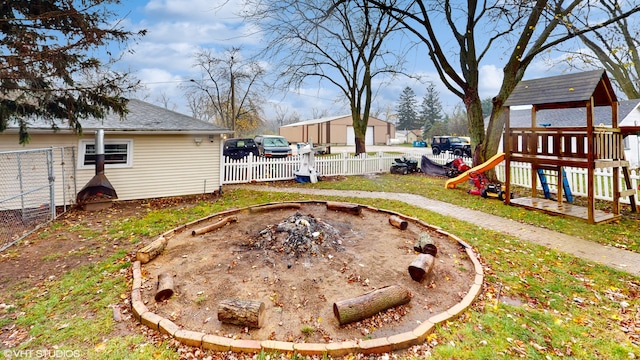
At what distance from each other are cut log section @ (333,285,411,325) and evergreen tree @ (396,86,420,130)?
60.7 metres

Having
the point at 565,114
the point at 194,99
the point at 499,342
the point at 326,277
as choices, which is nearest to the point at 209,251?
the point at 326,277

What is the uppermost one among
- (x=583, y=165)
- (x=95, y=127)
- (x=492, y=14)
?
(x=492, y=14)

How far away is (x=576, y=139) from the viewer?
7133mm

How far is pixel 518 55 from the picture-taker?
9891 millimetres

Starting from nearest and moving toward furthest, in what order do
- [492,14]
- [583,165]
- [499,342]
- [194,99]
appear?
[499,342], [583,165], [492,14], [194,99]

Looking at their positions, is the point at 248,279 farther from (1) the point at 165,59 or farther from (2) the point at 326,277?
(1) the point at 165,59

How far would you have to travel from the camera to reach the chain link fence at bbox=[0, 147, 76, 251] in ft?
23.2

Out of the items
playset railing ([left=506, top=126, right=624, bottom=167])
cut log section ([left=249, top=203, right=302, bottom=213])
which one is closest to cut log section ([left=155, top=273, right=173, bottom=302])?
cut log section ([left=249, top=203, right=302, bottom=213])

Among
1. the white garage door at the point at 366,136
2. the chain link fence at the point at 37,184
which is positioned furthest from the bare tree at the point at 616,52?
the white garage door at the point at 366,136

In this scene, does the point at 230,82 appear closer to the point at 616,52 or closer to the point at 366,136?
the point at 366,136

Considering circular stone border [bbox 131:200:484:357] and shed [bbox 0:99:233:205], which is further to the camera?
shed [bbox 0:99:233:205]

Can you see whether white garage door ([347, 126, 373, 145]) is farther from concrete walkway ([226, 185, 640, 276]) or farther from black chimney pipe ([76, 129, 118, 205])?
black chimney pipe ([76, 129, 118, 205])

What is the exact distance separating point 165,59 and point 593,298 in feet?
74.6

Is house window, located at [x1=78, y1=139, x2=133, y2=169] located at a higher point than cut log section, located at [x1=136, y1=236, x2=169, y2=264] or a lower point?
higher
